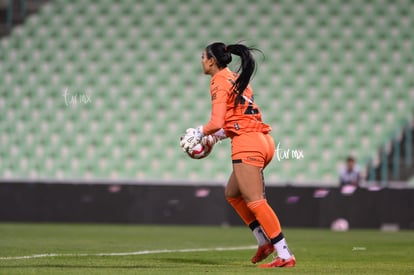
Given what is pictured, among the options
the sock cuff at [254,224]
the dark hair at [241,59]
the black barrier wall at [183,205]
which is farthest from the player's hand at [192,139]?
the black barrier wall at [183,205]

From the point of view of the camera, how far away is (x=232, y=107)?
7.27 metres

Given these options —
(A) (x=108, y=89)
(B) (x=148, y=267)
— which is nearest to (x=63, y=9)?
(A) (x=108, y=89)

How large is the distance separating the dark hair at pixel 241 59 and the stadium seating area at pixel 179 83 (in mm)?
10949

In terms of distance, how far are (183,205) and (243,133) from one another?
9349 mm

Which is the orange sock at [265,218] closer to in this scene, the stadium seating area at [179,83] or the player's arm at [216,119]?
the player's arm at [216,119]

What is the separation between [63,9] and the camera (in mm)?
20891

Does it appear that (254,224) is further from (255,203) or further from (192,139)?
(192,139)

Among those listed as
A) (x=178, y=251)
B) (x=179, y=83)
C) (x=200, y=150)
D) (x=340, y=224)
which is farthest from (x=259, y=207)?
(x=179, y=83)

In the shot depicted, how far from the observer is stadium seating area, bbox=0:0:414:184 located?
1866cm

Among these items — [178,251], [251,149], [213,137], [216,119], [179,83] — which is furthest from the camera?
[179,83]

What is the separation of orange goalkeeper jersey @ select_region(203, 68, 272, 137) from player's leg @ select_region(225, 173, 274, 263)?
1.52 feet

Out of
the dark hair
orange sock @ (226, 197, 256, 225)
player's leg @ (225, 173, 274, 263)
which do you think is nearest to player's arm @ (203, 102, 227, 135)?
the dark hair

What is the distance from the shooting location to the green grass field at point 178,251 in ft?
22.5

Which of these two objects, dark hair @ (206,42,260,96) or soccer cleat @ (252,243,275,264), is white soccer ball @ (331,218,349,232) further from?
dark hair @ (206,42,260,96)
